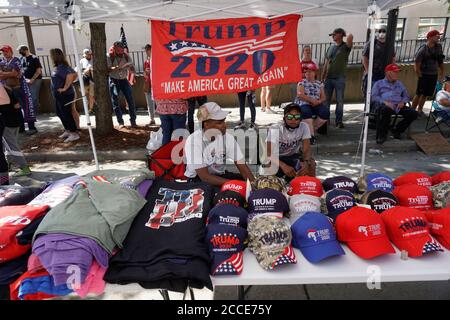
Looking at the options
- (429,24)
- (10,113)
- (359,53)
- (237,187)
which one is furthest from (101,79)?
(429,24)

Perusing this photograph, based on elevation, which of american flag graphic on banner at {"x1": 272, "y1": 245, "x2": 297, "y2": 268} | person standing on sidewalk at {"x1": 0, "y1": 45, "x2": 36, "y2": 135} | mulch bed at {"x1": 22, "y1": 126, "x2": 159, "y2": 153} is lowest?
mulch bed at {"x1": 22, "y1": 126, "x2": 159, "y2": 153}

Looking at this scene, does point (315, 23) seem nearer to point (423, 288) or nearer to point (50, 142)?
point (50, 142)

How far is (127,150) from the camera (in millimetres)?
6227


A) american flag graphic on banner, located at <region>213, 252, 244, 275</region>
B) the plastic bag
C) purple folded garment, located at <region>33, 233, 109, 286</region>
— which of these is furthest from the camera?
the plastic bag

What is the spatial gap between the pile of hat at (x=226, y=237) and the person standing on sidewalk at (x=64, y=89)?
525cm

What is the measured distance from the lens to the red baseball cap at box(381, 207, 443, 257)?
5.90ft

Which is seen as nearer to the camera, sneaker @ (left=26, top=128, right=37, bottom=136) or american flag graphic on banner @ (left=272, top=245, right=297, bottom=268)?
american flag graphic on banner @ (left=272, top=245, right=297, bottom=268)

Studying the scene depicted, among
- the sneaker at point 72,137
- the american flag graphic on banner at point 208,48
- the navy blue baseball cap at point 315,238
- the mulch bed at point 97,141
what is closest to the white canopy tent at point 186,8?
the american flag graphic on banner at point 208,48

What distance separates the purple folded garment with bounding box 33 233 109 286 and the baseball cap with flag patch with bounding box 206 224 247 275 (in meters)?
0.56

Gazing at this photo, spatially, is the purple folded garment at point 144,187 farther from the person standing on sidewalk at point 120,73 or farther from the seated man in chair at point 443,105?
the seated man in chair at point 443,105

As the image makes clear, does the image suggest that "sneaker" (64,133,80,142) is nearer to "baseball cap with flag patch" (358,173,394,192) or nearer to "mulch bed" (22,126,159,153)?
"mulch bed" (22,126,159,153)

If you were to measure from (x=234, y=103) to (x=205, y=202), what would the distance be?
7720 mm

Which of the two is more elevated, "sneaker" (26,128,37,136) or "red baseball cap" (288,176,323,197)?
"red baseball cap" (288,176,323,197)

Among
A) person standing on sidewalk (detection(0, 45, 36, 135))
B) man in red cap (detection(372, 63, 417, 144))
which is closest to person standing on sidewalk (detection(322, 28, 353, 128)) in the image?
man in red cap (detection(372, 63, 417, 144))
